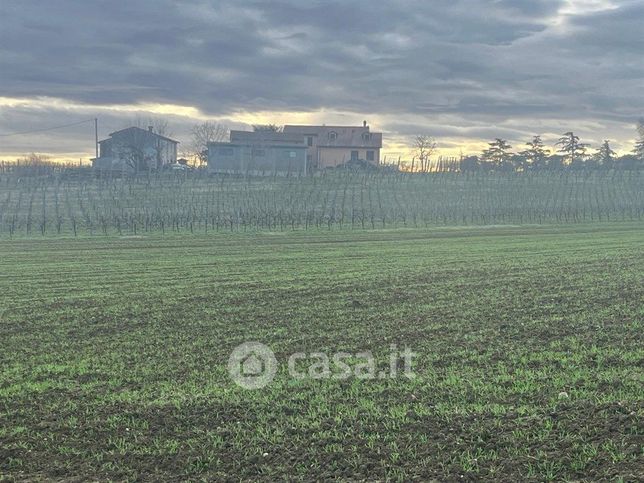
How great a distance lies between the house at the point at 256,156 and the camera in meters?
77.7

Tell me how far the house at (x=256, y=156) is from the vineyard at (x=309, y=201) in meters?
15.6

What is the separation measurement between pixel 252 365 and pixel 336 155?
278 feet

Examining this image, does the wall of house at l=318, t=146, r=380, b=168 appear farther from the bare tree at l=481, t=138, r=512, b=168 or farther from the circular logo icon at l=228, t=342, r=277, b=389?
the circular logo icon at l=228, t=342, r=277, b=389

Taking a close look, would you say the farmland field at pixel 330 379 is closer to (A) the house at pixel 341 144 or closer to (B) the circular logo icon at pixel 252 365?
(B) the circular logo icon at pixel 252 365

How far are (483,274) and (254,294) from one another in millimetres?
6005

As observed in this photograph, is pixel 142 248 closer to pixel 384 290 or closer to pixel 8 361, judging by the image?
pixel 384 290

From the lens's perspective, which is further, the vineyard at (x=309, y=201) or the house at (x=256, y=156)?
the house at (x=256, y=156)

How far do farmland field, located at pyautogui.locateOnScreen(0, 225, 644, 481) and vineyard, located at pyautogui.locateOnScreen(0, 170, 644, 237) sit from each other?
25936 mm

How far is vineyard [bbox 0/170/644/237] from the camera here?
4312 cm

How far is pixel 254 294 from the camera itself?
14383mm

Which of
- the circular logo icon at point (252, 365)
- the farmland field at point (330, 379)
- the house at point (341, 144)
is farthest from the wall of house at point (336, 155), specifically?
the circular logo icon at point (252, 365)

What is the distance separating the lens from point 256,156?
79688mm

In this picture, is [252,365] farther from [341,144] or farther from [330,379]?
[341,144]

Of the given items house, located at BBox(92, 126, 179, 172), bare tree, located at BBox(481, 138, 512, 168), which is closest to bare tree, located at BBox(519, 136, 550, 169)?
bare tree, located at BBox(481, 138, 512, 168)
